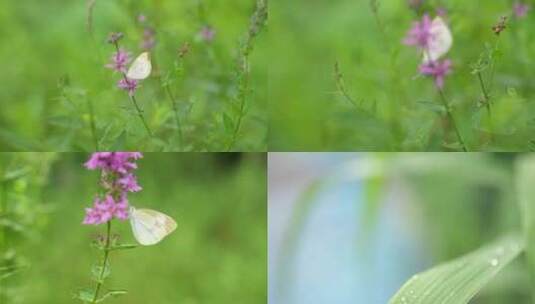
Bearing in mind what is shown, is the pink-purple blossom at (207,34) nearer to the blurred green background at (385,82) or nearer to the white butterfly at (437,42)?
the blurred green background at (385,82)

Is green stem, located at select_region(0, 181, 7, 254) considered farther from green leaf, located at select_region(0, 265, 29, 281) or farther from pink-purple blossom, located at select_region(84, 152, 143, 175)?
pink-purple blossom, located at select_region(84, 152, 143, 175)

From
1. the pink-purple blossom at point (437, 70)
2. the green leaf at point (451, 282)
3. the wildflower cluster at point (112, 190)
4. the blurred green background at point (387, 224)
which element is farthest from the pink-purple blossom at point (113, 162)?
the blurred green background at point (387, 224)

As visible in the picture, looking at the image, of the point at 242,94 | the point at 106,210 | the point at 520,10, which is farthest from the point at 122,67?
the point at 520,10

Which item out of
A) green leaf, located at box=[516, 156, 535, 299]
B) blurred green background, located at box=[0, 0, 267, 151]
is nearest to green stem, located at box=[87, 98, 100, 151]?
blurred green background, located at box=[0, 0, 267, 151]

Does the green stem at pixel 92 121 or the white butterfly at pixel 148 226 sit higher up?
the green stem at pixel 92 121

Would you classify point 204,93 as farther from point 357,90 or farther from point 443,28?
point 443,28

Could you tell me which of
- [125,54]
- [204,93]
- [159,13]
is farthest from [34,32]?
[125,54]
